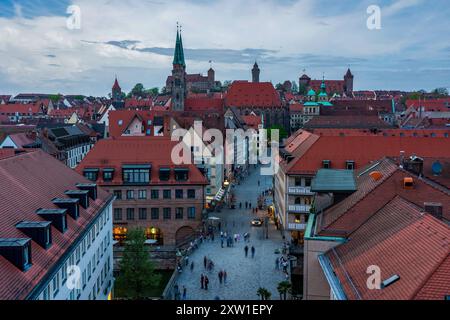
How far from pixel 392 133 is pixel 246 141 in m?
42.0

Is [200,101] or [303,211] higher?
[200,101]

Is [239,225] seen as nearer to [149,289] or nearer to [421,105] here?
[149,289]

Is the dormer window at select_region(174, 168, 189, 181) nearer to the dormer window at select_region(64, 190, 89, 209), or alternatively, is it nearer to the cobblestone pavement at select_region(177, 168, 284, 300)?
the cobblestone pavement at select_region(177, 168, 284, 300)

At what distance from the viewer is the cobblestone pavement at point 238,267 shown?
31341 mm

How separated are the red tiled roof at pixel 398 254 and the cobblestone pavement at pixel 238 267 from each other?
36.0 ft

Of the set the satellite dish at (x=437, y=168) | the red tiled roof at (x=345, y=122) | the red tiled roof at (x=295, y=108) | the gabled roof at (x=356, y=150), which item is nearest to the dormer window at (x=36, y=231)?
the satellite dish at (x=437, y=168)

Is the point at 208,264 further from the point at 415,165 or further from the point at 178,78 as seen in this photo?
the point at 178,78

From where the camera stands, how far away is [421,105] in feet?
436

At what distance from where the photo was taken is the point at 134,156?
4662 cm

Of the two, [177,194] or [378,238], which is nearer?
[378,238]

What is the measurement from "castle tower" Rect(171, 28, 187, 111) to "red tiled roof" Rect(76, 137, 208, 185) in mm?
72919

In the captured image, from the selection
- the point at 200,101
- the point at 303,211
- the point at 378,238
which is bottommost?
the point at 303,211

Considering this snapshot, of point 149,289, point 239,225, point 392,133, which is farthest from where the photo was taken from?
point 392,133
